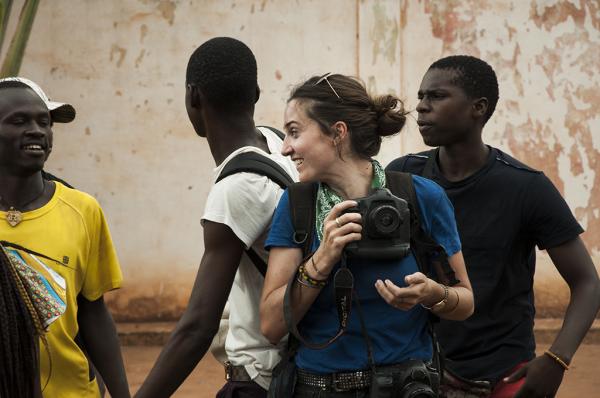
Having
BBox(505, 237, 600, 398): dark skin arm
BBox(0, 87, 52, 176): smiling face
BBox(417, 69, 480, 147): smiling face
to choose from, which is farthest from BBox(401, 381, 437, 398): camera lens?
BBox(417, 69, 480, 147): smiling face

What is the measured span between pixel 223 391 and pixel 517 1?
21.7 feet

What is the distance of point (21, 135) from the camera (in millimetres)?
3418

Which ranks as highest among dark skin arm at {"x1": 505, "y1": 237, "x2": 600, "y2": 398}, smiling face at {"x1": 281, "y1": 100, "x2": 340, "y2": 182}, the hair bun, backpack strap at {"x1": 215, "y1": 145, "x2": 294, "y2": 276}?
the hair bun

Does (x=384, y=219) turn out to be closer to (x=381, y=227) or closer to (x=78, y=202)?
(x=381, y=227)

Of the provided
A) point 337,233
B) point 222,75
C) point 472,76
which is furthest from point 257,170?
point 472,76

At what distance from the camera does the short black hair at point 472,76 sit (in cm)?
418

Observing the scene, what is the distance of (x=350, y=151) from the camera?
121 inches

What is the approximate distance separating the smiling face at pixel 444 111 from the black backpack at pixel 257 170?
3.07ft

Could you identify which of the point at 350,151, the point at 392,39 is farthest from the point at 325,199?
the point at 392,39

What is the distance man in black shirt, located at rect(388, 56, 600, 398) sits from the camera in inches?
149

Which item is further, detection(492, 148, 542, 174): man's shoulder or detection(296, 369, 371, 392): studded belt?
detection(492, 148, 542, 174): man's shoulder

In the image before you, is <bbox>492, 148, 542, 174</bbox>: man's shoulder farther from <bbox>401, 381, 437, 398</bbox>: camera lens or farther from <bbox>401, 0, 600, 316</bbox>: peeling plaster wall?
<bbox>401, 0, 600, 316</bbox>: peeling plaster wall

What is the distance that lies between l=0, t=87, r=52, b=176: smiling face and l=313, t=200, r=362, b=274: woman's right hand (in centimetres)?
101

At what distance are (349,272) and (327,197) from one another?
257mm
